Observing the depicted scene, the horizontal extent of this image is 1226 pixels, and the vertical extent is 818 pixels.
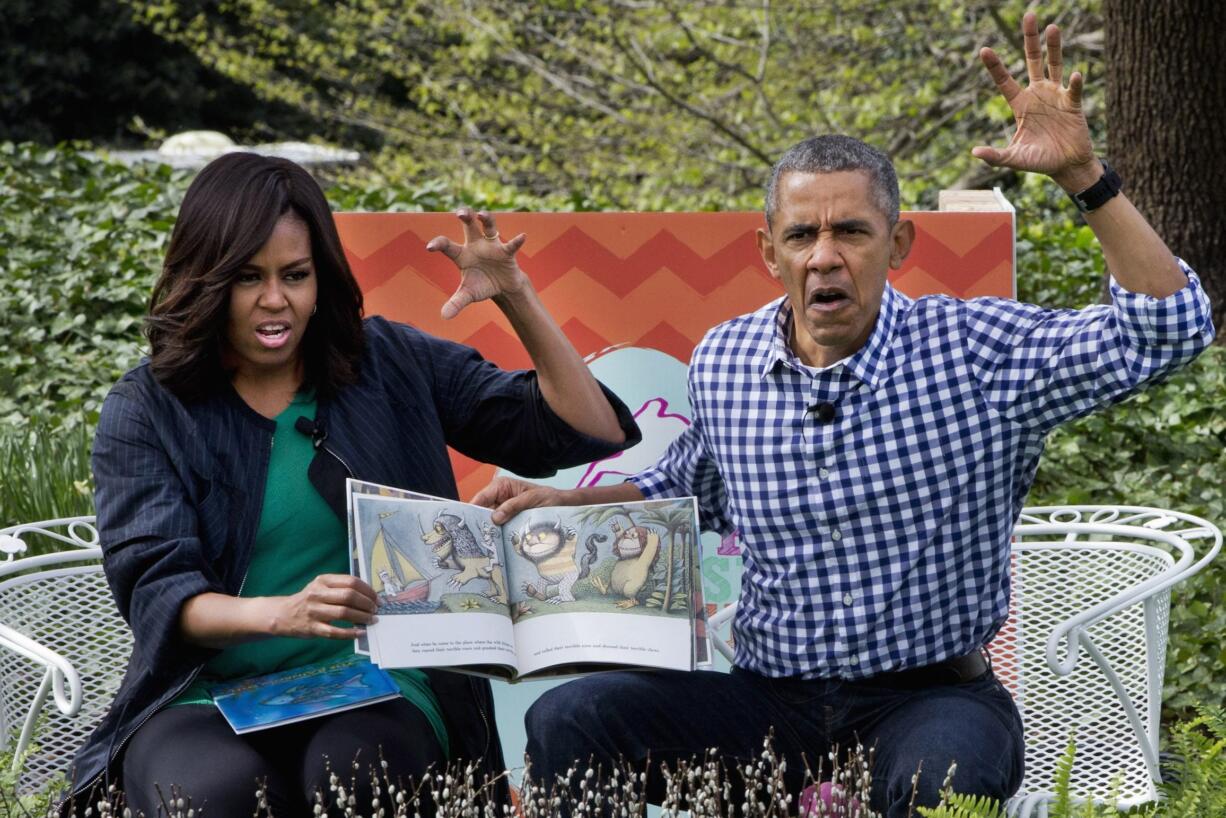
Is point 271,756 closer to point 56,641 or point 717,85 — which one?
point 56,641

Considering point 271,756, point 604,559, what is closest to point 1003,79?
point 604,559

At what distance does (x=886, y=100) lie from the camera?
9.65 meters

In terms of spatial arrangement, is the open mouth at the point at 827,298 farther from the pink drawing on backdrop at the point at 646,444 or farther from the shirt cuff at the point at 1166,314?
the pink drawing on backdrop at the point at 646,444

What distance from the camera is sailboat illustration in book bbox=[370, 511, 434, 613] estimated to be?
278cm

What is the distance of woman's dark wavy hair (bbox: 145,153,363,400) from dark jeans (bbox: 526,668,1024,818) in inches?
33.2

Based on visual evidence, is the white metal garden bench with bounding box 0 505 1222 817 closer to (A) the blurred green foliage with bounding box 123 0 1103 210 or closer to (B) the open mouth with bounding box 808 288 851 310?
(B) the open mouth with bounding box 808 288 851 310

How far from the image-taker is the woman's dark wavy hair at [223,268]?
3.00 metres

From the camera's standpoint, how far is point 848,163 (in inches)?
118

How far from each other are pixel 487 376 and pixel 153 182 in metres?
5.73

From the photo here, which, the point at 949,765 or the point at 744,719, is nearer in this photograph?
the point at 949,765

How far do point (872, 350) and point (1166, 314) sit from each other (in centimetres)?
58

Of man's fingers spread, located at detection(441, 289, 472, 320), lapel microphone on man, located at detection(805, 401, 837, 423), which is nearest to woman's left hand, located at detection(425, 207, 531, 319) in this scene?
man's fingers spread, located at detection(441, 289, 472, 320)

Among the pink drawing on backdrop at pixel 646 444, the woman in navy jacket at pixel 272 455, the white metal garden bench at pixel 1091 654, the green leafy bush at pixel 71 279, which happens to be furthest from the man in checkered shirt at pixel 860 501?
the green leafy bush at pixel 71 279

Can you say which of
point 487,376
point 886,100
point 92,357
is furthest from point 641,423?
point 886,100
